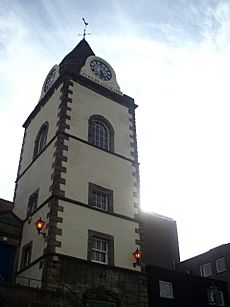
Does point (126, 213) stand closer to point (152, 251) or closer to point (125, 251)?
point (125, 251)

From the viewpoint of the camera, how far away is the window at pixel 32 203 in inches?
954

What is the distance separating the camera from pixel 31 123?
31.1 meters

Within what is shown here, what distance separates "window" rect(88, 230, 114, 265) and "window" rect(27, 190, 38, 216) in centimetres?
434

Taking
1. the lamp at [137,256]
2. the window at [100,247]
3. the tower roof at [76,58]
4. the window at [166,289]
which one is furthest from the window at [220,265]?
the tower roof at [76,58]

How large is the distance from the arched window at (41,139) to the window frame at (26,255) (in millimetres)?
6916

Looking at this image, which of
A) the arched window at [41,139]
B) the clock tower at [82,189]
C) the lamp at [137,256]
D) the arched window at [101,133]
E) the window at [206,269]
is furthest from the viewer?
the window at [206,269]

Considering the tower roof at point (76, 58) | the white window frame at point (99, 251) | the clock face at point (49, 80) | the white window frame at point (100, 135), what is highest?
the tower roof at point (76, 58)

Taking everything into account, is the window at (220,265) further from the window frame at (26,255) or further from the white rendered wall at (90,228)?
the window frame at (26,255)

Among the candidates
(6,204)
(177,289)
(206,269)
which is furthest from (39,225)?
(206,269)

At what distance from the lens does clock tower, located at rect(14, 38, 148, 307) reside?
66.2 feet

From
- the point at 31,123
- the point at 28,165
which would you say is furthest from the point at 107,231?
the point at 31,123

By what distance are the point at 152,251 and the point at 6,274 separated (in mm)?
21525

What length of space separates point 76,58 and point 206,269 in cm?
2442

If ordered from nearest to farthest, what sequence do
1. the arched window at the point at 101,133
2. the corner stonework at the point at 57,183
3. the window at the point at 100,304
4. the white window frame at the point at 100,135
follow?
1. the corner stonework at the point at 57,183
2. the window at the point at 100,304
3. the arched window at the point at 101,133
4. the white window frame at the point at 100,135
